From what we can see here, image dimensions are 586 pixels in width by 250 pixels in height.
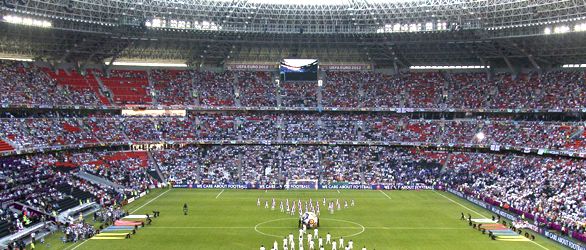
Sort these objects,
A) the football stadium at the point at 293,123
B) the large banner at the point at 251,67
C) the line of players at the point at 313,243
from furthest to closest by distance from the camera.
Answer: the large banner at the point at 251,67
the football stadium at the point at 293,123
the line of players at the point at 313,243

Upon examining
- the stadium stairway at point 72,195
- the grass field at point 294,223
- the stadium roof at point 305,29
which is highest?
the stadium roof at point 305,29

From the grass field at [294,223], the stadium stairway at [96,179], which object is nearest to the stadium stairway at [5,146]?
the stadium stairway at [96,179]

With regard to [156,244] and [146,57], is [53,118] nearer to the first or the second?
[146,57]

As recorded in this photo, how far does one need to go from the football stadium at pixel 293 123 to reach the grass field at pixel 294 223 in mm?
344

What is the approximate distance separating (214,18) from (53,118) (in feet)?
83.2

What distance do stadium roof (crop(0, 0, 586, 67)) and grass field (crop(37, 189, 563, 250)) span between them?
22520mm

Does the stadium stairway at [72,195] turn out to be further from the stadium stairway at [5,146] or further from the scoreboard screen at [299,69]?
the scoreboard screen at [299,69]

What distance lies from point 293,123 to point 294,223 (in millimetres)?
39078

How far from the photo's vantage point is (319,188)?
7050 cm

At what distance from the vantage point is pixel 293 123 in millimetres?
83938

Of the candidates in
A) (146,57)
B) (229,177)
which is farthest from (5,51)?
(229,177)

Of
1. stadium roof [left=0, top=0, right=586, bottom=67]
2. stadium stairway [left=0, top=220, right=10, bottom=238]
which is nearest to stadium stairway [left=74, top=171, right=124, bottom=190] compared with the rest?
stadium roof [left=0, top=0, right=586, bottom=67]

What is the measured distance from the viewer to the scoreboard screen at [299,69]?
8800cm

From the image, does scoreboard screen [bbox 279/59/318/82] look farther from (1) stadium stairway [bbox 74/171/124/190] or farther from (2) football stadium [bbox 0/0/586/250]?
(1) stadium stairway [bbox 74/171/124/190]
